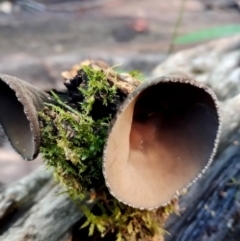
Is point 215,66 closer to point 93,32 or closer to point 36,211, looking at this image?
point 36,211

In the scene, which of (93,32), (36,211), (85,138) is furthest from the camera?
(93,32)

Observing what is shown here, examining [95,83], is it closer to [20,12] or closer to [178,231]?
[178,231]

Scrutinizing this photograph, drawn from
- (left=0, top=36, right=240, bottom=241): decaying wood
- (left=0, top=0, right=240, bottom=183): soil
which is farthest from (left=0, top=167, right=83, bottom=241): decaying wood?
(left=0, top=0, right=240, bottom=183): soil

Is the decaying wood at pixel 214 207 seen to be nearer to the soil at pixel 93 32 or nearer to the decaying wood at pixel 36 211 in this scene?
the decaying wood at pixel 36 211

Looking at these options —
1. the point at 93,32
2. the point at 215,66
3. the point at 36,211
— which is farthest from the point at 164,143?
the point at 93,32

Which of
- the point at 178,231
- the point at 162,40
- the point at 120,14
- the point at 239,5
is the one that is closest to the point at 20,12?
the point at 120,14

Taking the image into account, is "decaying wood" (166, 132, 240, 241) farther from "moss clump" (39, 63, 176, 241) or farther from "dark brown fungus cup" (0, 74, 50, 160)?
"dark brown fungus cup" (0, 74, 50, 160)
